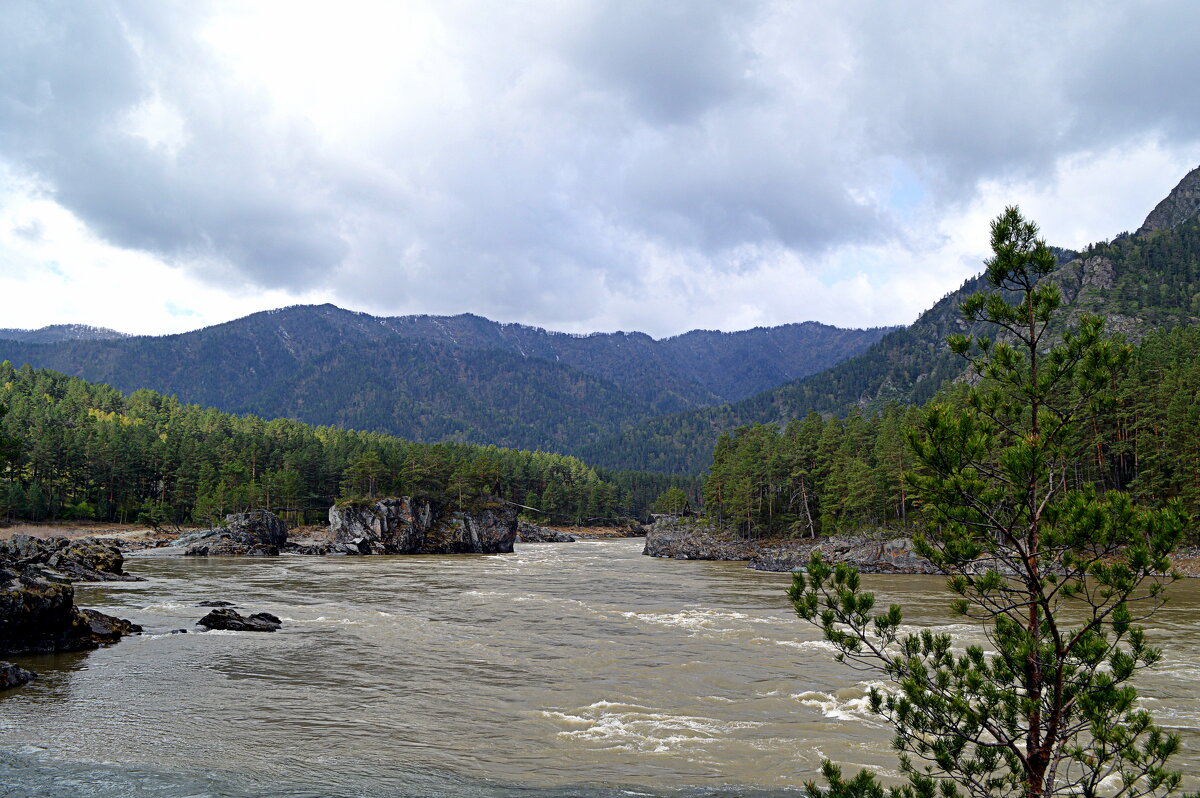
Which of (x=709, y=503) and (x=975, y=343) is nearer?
(x=975, y=343)

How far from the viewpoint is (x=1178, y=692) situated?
22000 mm

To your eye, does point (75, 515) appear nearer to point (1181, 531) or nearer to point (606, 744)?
point (606, 744)

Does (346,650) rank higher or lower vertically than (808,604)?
lower

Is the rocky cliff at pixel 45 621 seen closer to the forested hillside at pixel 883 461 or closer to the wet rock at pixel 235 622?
the wet rock at pixel 235 622

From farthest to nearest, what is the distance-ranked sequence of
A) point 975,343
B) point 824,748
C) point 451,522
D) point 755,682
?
point 451,522 → point 755,682 → point 824,748 → point 975,343

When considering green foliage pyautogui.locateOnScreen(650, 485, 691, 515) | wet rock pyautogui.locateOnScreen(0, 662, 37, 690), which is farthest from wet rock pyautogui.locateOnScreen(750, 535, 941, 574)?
green foliage pyautogui.locateOnScreen(650, 485, 691, 515)

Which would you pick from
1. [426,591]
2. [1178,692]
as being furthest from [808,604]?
[426,591]

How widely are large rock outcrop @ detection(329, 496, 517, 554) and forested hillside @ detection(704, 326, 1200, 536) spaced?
37.6 metres

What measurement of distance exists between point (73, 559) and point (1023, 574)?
222 feet

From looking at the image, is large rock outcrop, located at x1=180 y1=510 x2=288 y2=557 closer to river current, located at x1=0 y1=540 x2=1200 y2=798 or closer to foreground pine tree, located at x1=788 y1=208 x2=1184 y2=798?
river current, located at x1=0 y1=540 x2=1200 y2=798

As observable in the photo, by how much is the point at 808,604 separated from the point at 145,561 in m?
86.9

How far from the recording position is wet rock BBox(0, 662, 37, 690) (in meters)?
21.6

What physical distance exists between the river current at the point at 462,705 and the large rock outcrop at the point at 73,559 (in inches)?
550

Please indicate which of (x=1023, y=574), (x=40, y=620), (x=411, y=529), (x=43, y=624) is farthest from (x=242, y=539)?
(x=1023, y=574)
